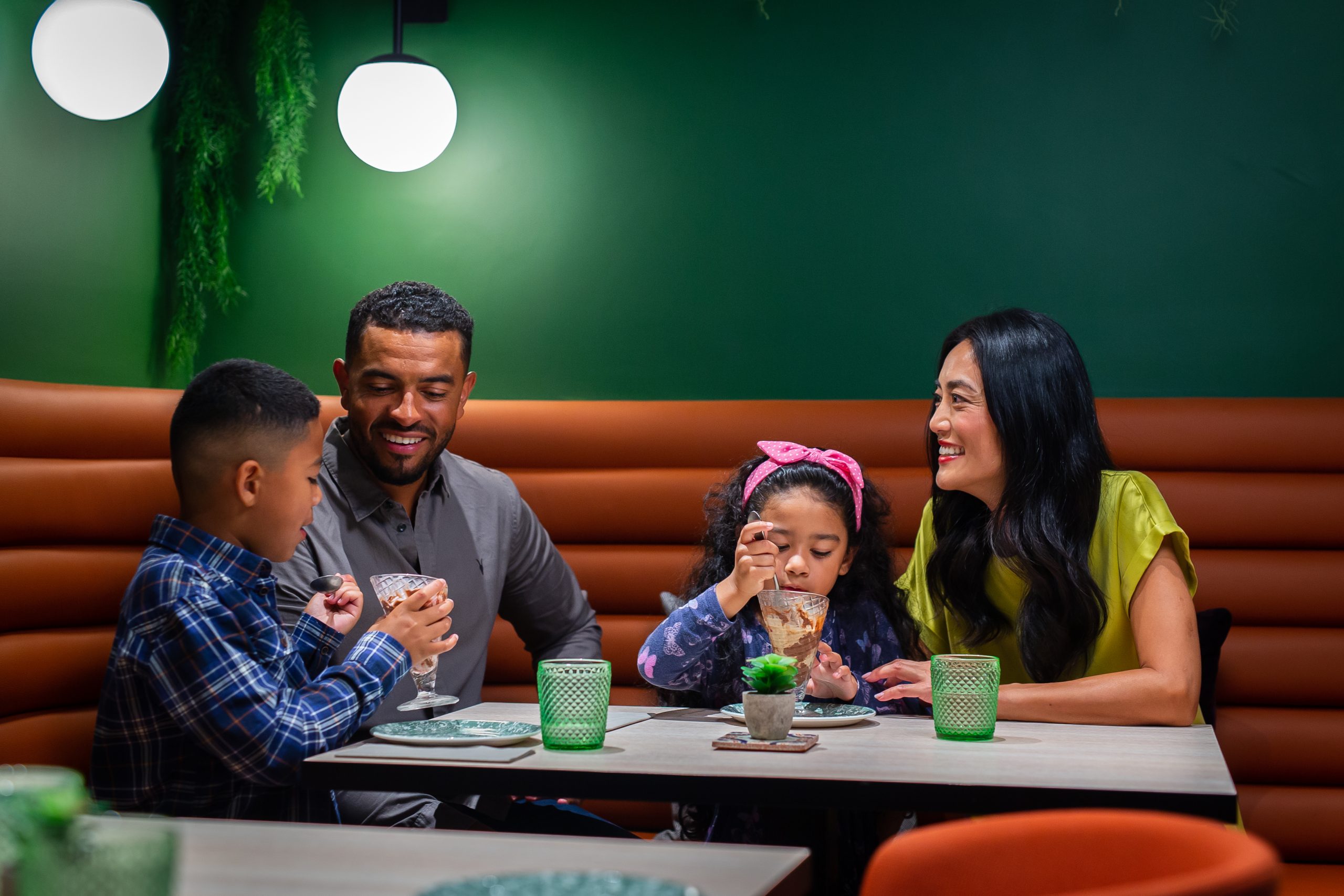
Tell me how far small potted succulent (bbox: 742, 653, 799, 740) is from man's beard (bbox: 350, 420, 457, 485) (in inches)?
46.0

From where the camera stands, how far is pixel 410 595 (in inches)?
84.6

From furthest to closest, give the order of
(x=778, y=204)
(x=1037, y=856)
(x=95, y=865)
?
1. (x=778, y=204)
2. (x=1037, y=856)
3. (x=95, y=865)

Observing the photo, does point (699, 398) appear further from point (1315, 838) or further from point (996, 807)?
point (996, 807)

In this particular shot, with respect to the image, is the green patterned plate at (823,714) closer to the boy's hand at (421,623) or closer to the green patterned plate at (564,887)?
the boy's hand at (421,623)

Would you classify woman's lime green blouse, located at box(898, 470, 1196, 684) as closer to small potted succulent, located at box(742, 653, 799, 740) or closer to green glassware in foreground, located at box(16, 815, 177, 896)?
small potted succulent, located at box(742, 653, 799, 740)

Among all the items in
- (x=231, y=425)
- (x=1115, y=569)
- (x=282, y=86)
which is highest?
(x=282, y=86)

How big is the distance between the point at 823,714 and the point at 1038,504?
0.69 metres

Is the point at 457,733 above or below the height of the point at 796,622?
below

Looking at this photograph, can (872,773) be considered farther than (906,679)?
No

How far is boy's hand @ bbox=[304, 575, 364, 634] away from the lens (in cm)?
230

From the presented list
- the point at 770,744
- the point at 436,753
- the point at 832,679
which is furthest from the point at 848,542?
the point at 436,753

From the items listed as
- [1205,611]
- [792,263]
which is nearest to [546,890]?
[1205,611]

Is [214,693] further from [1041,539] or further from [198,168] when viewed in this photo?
[198,168]

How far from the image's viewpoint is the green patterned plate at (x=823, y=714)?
2.08 m
